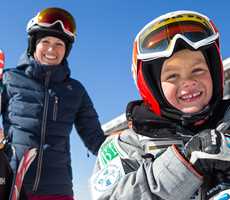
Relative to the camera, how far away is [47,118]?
4355 millimetres

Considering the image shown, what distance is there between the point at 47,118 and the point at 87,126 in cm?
52

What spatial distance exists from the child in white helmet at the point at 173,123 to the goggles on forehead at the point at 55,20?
6.94 ft

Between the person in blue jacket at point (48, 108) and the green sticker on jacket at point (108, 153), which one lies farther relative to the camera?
the person in blue jacket at point (48, 108)

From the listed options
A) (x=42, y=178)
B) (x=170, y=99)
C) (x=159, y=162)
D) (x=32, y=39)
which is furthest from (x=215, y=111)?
(x=32, y=39)

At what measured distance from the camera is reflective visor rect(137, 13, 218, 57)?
2641mm

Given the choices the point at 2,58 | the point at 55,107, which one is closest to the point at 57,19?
the point at 2,58

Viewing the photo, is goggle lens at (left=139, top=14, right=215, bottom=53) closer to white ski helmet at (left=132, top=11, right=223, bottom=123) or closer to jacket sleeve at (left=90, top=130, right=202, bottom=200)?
white ski helmet at (left=132, top=11, right=223, bottom=123)

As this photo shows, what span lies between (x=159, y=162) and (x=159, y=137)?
266mm

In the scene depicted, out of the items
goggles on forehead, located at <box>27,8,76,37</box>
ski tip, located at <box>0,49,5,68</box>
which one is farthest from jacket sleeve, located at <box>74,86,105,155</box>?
ski tip, located at <box>0,49,5,68</box>

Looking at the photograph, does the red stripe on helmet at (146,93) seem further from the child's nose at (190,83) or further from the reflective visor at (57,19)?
the reflective visor at (57,19)

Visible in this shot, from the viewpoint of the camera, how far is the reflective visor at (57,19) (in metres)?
4.84

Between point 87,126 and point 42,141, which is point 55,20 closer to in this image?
point 87,126

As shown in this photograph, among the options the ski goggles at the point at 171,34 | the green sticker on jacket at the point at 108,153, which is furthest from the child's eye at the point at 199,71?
the green sticker on jacket at the point at 108,153

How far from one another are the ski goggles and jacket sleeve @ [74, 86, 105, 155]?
1998 mm
